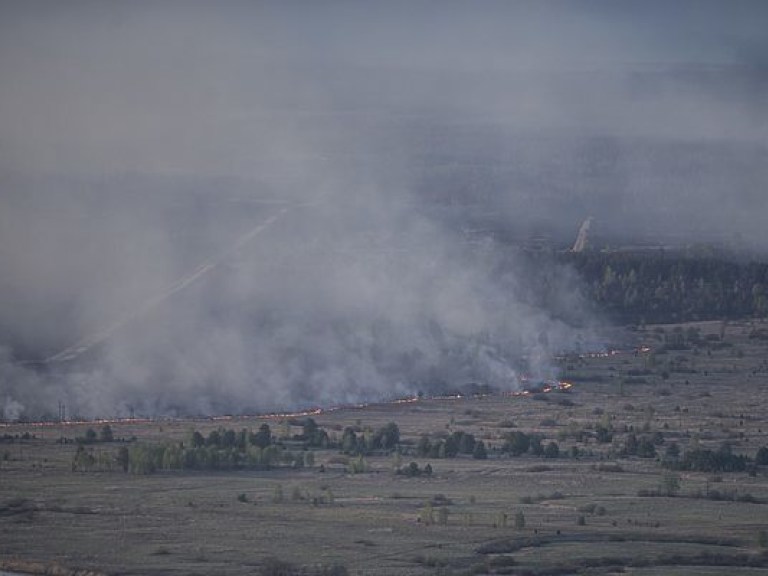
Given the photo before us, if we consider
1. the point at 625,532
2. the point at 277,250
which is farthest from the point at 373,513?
the point at 277,250

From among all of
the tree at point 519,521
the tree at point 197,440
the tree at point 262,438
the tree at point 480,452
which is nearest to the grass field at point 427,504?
the tree at point 519,521

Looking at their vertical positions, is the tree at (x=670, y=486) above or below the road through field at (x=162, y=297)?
below

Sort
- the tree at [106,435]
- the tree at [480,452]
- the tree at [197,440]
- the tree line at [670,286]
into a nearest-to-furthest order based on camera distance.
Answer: the tree at [197,440], the tree at [480,452], the tree at [106,435], the tree line at [670,286]

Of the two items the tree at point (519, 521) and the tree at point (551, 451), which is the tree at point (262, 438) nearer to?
the tree at point (551, 451)

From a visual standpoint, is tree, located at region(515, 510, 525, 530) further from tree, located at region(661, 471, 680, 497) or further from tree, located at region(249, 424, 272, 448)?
tree, located at region(249, 424, 272, 448)

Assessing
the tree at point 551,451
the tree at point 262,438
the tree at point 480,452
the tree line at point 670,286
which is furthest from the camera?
the tree line at point 670,286

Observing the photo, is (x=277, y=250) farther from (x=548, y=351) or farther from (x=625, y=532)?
(x=625, y=532)

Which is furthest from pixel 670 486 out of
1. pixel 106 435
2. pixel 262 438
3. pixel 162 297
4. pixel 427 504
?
pixel 162 297

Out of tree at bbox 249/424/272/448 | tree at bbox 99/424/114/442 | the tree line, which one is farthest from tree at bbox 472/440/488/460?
the tree line
